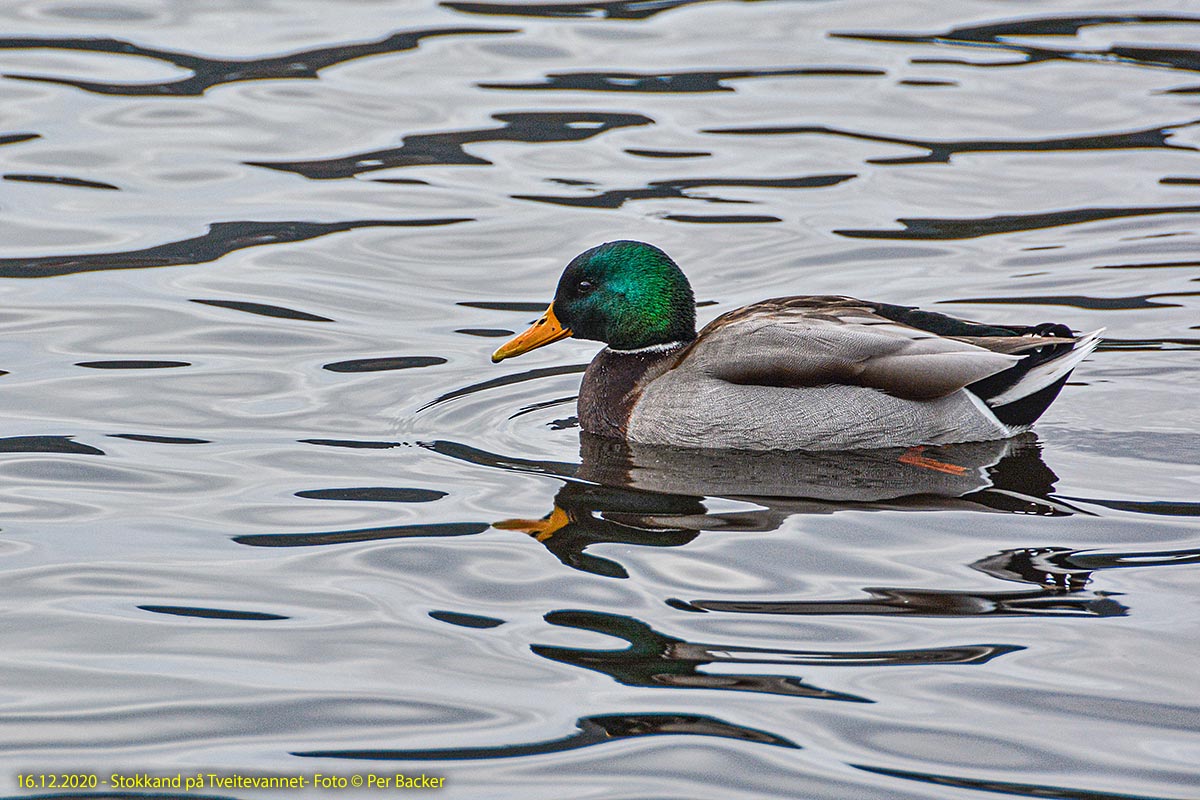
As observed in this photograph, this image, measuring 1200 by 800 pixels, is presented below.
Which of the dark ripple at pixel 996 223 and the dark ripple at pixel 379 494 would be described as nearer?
the dark ripple at pixel 379 494


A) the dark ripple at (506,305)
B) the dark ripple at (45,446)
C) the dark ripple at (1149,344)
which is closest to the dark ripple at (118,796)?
the dark ripple at (45,446)

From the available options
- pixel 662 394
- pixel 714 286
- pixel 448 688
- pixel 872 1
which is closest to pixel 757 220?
pixel 714 286

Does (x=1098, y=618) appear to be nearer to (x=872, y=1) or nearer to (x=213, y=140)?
(x=213, y=140)

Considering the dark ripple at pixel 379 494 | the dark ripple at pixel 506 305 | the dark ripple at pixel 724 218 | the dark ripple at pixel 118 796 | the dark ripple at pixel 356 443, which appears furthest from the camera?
the dark ripple at pixel 724 218

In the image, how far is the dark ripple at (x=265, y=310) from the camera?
10078 millimetres

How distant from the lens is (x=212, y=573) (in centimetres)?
657

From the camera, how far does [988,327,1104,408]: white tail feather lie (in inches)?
314

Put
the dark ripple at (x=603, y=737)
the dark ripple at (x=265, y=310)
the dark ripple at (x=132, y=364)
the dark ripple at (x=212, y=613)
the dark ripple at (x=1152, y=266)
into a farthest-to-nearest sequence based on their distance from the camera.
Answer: the dark ripple at (x=1152, y=266) < the dark ripple at (x=265, y=310) < the dark ripple at (x=132, y=364) < the dark ripple at (x=212, y=613) < the dark ripple at (x=603, y=737)

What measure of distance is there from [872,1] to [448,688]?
470 inches

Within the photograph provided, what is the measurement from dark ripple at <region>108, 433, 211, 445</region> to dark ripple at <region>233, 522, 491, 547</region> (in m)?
1.29

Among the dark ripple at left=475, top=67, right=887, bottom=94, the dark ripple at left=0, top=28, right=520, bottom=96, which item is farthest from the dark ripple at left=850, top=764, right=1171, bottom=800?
the dark ripple at left=0, top=28, right=520, bottom=96

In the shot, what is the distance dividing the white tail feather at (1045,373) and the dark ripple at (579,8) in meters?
8.73

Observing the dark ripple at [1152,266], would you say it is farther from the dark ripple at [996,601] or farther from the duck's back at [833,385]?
the dark ripple at [996,601]

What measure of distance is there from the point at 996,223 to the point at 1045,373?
364 cm
